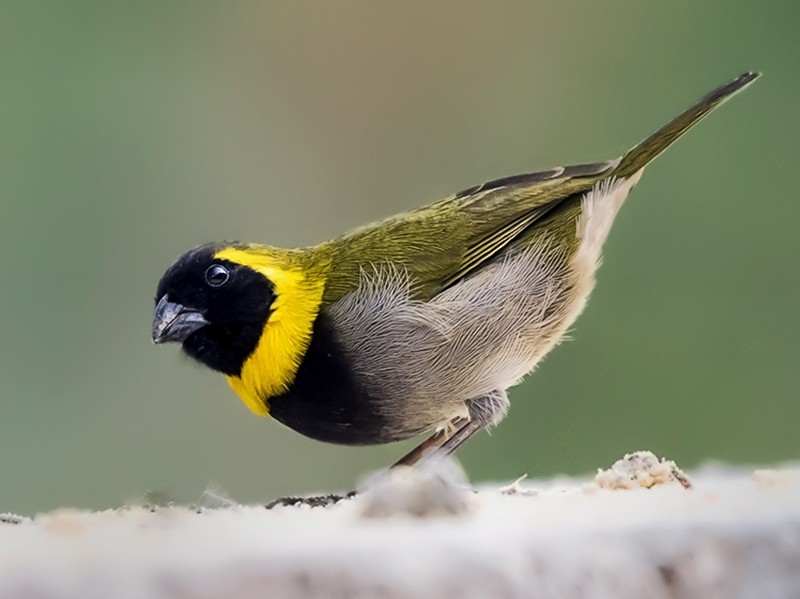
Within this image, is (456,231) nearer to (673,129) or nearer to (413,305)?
(413,305)

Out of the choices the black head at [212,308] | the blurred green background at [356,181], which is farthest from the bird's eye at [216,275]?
the blurred green background at [356,181]

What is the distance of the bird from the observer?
1.19 m

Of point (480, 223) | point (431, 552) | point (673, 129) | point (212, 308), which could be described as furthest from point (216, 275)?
point (673, 129)

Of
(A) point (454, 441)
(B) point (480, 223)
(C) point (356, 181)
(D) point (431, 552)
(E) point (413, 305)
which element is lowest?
(D) point (431, 552)

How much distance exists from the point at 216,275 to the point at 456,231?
0.33m

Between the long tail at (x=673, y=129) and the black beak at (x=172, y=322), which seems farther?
the long tail at (x=673, y=129)

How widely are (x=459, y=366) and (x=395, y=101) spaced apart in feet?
1.33

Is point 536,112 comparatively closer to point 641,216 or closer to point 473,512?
point 641,216

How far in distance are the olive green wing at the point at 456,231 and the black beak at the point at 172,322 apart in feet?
0.59

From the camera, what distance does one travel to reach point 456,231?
4.19ft

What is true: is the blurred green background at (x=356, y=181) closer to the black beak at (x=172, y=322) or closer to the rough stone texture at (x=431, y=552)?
the black beak at (x=172, y=322)

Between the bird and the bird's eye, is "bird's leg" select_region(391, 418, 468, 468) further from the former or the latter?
the bird's eye

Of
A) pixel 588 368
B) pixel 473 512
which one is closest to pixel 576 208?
pixel 588 368

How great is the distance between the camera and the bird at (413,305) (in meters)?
1.19
